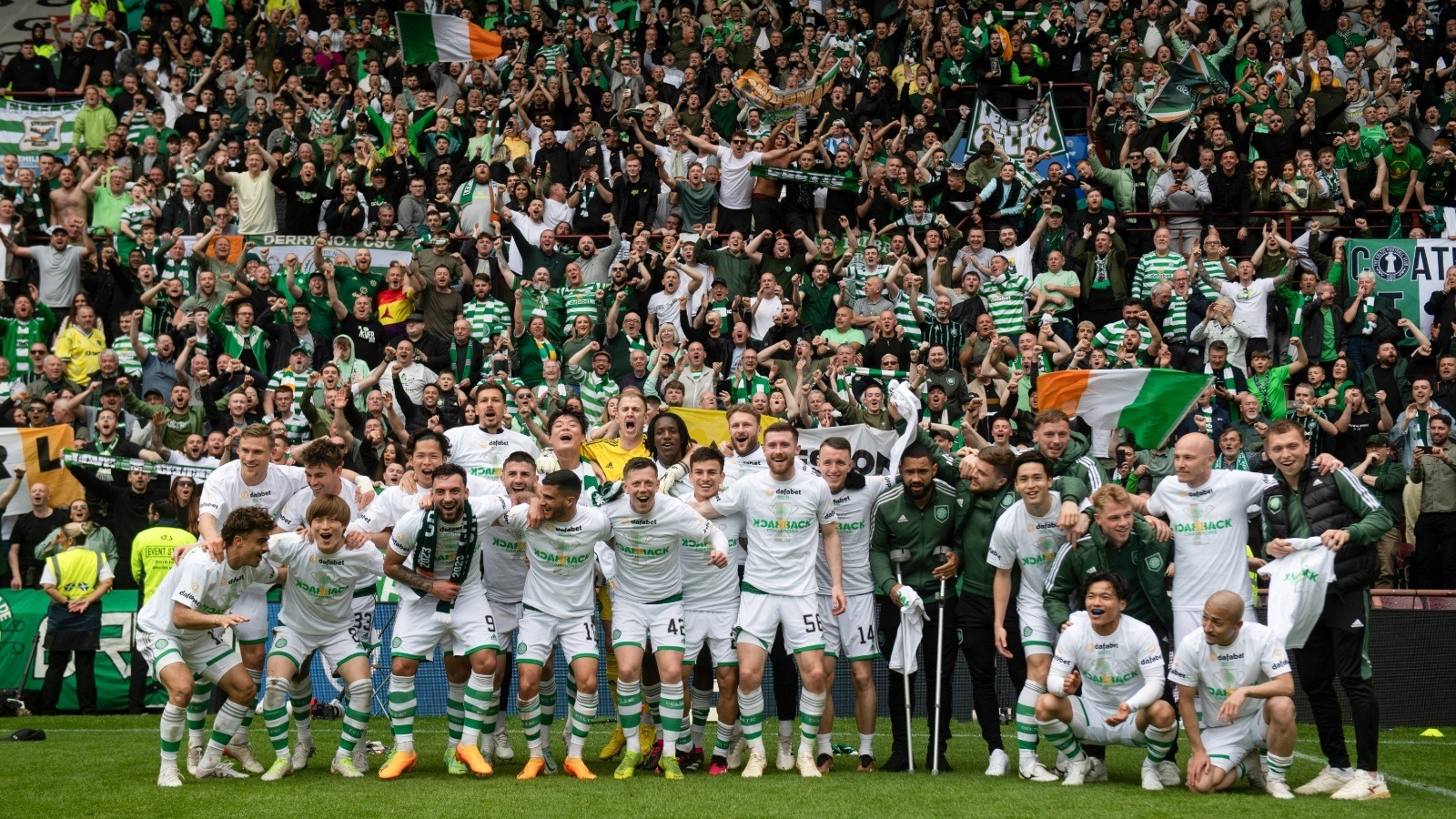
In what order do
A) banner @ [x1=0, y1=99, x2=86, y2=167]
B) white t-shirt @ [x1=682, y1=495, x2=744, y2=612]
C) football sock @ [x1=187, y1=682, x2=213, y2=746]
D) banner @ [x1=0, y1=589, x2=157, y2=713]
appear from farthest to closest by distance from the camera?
1. banner @ [x1=0, y1=99, x2=86, y2=167]
2. banner @ [x1=0, y1=589, x2=157, y2=713]
3. white t-shirt @ [x1=682, y1=495, x2=744, y2=612]
4. football sock @ [x1=187, y1=682, x2=213, y2=746]

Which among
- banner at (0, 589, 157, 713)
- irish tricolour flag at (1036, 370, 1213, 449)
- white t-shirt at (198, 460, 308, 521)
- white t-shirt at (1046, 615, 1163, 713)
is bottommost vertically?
banner at (0, 589, 157, 713)

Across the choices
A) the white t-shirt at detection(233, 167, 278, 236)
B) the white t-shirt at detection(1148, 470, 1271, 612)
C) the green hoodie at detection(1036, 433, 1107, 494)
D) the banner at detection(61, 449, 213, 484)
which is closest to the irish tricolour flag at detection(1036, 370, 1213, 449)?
the green hoodie at detection(1036, 433, 1107, 494)

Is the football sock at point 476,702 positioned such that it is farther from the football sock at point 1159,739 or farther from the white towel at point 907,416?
the football sock at point 1159,739

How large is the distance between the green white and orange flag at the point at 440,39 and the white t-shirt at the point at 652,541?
54.8ft

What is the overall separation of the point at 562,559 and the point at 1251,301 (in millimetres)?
12847

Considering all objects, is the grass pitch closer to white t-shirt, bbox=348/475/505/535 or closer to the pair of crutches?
the pair of crutches

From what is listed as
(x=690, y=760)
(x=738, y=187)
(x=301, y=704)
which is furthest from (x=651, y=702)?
(x=738, y=187)

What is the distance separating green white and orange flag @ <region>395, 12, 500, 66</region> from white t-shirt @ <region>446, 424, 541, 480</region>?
14.8 metres

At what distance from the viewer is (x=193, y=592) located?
33.1 feet

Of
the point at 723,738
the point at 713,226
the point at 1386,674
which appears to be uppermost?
the point at 713,226

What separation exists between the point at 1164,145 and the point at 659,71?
8.44m

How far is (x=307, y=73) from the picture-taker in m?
25.2

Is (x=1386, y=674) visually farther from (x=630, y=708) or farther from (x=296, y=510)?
(x=296, y=510)

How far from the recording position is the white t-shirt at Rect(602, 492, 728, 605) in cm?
1049
